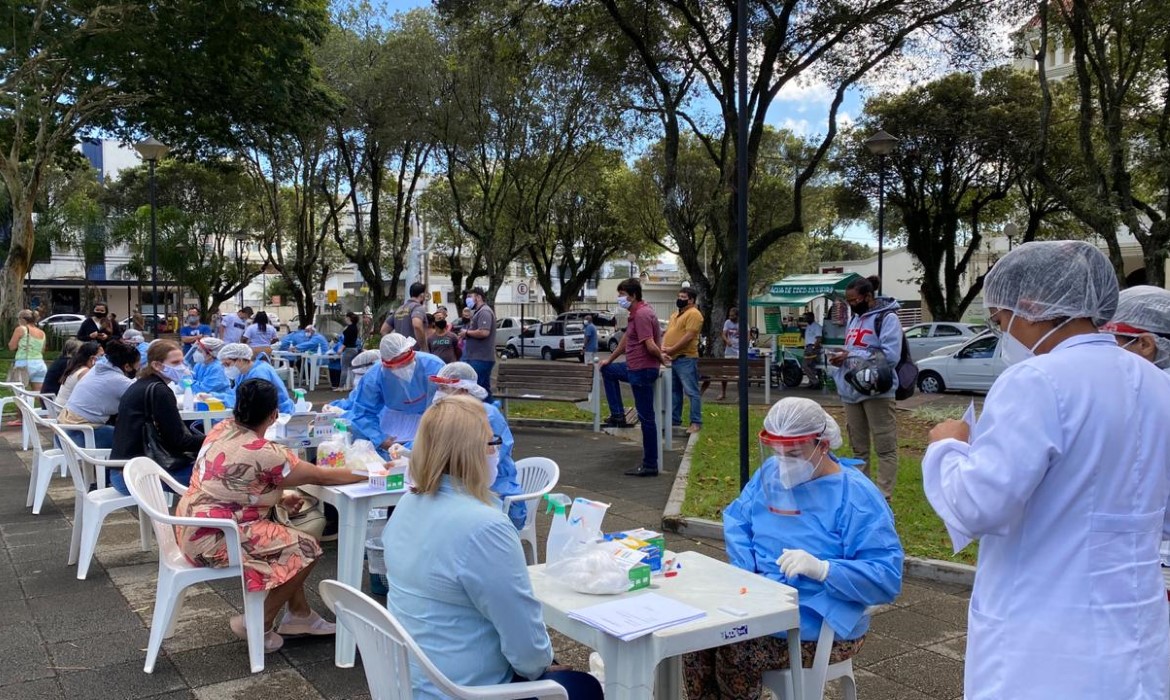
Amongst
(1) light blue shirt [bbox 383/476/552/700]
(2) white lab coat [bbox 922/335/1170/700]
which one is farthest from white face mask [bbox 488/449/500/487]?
(2) white lab coat [bbox 922/335/1170/700]

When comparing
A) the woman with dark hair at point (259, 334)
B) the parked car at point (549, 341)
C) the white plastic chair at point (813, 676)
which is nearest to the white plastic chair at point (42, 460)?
the white plastic chair at point (813, 676)

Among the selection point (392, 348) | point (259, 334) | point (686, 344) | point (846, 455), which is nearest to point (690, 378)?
point (686, 344)

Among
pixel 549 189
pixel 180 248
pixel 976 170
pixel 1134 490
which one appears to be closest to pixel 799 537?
pixel 1134 490

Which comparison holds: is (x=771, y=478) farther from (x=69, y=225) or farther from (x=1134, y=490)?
(x=69, y=225)

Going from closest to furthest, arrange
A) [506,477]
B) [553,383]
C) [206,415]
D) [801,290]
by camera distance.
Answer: [506,477] → [206,415] → [553,383] → [801,290]

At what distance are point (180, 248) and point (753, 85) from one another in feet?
97.1

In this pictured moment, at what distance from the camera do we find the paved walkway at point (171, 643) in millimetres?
3717

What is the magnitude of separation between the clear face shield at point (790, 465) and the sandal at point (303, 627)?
243 cm

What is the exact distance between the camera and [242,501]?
397 centimetres

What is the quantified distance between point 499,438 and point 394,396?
1506mm

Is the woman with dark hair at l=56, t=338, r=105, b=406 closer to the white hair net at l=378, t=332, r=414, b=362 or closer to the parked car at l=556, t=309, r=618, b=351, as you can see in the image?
the white hair net at l=378, t=332, r=414, b=362

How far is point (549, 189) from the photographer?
31.9 meters

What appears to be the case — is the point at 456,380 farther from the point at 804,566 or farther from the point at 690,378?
the point at 690,378

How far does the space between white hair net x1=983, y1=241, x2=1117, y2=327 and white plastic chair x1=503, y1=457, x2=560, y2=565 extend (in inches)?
120
